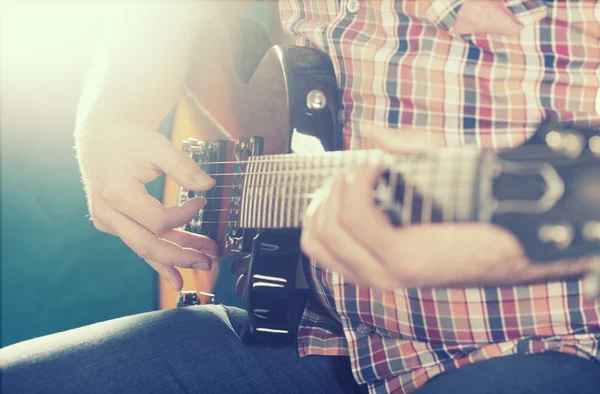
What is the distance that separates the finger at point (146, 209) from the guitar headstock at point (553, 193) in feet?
1.77

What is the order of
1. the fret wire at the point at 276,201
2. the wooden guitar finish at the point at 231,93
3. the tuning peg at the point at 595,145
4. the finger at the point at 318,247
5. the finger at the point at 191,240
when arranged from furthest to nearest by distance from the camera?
1. the finger at the point at 191,240
2. the wooden guitar finish at the point at 231,93
3. the fret wire at the point at 276,201
4. the finger at the point at 318,247
5. the tuning peg at the point at 595,145

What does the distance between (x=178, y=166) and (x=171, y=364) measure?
0.28m

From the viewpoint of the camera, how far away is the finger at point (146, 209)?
0.81 metres

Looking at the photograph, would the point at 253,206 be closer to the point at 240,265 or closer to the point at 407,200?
the point at 240,265

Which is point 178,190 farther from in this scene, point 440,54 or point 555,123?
point 555,123

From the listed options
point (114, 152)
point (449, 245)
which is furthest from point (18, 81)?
point (449, 245)

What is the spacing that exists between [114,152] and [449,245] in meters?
0.57

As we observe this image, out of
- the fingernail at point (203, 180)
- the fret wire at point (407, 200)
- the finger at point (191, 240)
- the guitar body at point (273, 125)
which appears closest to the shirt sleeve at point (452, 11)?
the guitar body at point (273, 125)

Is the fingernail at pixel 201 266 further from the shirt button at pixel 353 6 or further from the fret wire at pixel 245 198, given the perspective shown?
the shirt button at pixel 353 6

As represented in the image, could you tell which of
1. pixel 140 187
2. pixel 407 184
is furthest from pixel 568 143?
pixel 140 187

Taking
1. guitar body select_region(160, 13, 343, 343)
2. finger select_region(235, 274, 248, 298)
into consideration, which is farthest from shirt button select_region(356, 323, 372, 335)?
finger select_region(235, 274, 248, 298)

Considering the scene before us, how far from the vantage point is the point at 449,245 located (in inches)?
17.5

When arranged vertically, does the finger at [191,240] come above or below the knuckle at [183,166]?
below

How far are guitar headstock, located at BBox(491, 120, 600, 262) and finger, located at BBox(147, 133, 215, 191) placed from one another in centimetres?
47
